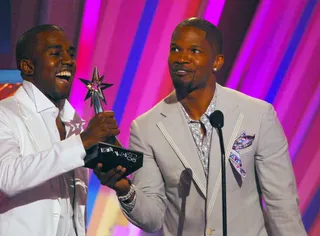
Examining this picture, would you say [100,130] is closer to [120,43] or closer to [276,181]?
[276,181]

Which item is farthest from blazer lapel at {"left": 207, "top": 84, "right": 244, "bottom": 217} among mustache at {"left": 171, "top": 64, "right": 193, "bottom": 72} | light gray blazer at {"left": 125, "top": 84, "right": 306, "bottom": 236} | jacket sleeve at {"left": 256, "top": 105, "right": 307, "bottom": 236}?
mustache at {"left": 171, "top": 64, "right": 193, "bottom": 72}

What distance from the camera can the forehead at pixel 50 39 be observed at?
2691 millimetres

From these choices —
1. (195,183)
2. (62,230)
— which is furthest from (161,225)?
(62,230)

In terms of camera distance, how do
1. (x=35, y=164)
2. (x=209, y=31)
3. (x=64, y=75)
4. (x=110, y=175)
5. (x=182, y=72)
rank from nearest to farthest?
(x=35, y=164)
(x=110, y=175)
(x=64, y=75)
(x=182, y=72)
(x=209, y=31)

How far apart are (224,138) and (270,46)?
1.04 metres

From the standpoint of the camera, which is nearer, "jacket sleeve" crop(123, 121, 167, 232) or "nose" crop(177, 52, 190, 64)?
"jacket sleeve" crop(123, 121, 167, 232)

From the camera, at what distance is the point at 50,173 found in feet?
7.70

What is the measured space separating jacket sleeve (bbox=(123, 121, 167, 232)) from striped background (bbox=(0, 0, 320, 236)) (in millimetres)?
717

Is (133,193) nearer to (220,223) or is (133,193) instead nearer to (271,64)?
(220,223)

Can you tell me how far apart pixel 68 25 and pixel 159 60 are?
0.53 m

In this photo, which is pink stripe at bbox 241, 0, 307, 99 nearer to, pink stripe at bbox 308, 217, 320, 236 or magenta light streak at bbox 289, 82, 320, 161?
magenta light streak at bbox 289, 82, 320, 161

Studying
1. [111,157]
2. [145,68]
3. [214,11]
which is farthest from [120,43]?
[111,157]

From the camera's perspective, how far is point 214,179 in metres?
2.86

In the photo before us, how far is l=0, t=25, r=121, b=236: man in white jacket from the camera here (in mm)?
2355
